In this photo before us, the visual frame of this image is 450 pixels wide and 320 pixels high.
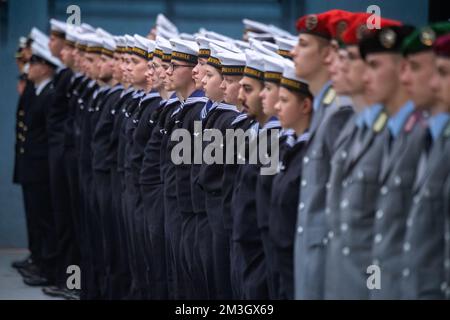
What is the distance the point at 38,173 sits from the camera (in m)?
10.9

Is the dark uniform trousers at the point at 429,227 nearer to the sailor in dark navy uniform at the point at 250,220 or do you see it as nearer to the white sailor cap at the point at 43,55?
the sailor in dark navy uniform at the point at 250,220

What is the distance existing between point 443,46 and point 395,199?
0.54 m

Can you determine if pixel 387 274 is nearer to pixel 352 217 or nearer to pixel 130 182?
pixel 352 217

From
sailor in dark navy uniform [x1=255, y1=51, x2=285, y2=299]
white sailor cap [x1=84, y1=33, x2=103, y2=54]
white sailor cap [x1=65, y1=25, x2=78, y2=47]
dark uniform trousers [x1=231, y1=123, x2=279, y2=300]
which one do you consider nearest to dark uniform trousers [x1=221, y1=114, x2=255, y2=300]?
dark uniform trousers [x1=231, y1=123, x2=279, y2=300]

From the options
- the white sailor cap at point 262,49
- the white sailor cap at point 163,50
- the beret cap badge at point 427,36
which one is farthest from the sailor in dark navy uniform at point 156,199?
the beret cap badge at point 427,36

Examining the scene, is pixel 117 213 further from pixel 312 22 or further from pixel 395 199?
pixel 395 199

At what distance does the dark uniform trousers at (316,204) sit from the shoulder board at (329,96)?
73 millimetres

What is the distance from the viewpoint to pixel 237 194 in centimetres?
602

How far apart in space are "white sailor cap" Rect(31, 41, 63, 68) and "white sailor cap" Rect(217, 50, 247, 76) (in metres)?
4.55

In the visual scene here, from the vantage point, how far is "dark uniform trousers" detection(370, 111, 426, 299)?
4.45 metres
